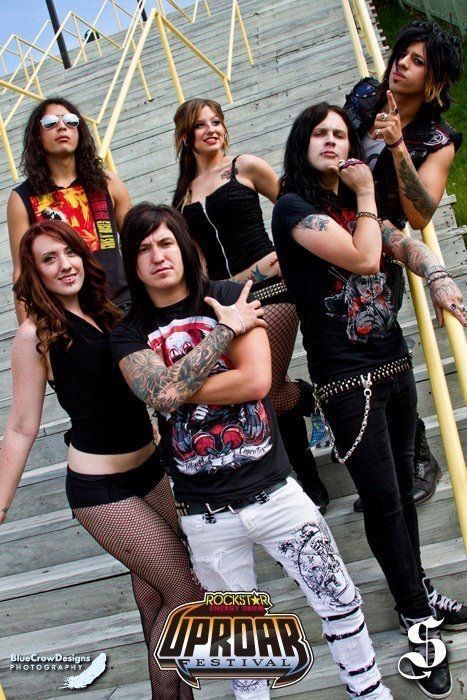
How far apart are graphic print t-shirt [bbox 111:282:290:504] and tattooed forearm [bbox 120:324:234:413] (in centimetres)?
9

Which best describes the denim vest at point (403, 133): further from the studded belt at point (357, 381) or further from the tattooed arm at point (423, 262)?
the studded belt at point (357, 381)

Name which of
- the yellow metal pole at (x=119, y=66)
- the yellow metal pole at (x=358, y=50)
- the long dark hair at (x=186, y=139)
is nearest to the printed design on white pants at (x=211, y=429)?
the long dark hair at (x=186, y=139)

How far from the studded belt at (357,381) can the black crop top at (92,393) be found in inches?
22.1

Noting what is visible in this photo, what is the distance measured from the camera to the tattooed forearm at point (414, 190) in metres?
2.13

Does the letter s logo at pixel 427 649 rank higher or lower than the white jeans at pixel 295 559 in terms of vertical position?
lower

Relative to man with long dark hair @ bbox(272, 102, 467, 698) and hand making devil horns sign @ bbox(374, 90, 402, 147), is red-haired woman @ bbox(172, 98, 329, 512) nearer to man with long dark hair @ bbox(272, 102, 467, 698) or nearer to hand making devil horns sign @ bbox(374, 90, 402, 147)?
man with long dark hair @ bbox(272, 102, 467, 698)

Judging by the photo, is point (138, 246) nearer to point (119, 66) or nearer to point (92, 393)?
point (92, 393)

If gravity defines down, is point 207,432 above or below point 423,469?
above

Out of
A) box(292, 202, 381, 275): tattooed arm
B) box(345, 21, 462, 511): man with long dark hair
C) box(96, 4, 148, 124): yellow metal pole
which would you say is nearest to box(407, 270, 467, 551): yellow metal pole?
box(345, 21, 462, 511): man with long dark hair

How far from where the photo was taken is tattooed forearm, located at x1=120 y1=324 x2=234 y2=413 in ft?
6.04

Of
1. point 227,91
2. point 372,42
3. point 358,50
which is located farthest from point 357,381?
point 227,91

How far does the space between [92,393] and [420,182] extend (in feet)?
3.79

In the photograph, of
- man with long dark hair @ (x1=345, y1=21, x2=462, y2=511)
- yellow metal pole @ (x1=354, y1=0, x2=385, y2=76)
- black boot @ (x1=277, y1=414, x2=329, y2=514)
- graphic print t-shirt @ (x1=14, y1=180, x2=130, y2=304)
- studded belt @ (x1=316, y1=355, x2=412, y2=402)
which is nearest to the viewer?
studded belt @ (x1=316, y1=355, x2=412, y2=402)

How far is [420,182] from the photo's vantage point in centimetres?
217
